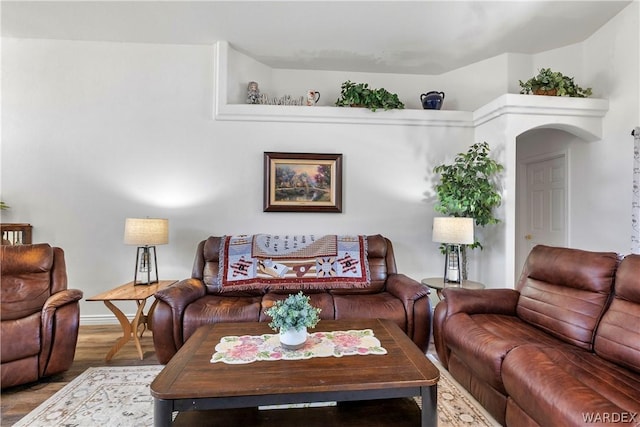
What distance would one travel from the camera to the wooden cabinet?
3.32 m

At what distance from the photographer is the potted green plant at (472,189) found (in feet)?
10.8

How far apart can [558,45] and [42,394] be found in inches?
225

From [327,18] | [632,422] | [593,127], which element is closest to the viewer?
[632,422]

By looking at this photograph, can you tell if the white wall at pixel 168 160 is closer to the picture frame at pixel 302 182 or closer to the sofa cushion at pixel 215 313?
the picture frame at pixel 302 182

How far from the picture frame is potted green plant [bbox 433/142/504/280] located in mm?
1164

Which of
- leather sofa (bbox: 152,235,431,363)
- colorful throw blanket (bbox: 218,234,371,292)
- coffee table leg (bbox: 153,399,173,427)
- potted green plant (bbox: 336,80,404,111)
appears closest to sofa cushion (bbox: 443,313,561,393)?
leather sofa (bbox: 152,235,431,363)

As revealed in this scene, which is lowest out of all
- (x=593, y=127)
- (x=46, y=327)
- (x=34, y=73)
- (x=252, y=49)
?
(x=46, y=327)

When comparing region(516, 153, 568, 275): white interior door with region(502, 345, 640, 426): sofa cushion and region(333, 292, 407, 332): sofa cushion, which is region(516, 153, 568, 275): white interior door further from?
region(502, 345, 640, 426): sofa cushion

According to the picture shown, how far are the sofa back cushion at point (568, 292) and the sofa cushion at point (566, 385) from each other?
21 cm

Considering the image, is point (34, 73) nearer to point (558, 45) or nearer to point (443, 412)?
point (443, 412)

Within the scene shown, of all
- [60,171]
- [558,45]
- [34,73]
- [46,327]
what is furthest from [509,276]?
[34,73]

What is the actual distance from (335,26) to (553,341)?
3.19 meters

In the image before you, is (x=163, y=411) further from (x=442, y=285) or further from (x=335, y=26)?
(x=335, y=26)

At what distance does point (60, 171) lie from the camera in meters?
3.51
